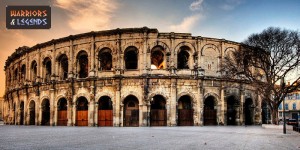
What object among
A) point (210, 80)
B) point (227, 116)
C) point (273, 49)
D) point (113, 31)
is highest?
point (113, 31)

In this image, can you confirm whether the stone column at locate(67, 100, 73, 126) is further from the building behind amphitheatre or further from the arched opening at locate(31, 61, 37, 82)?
the arched opening at locate(31, 61, 37, 82)

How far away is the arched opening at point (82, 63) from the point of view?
26.6m

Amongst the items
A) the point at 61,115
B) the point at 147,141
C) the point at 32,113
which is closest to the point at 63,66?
the point at 61,115

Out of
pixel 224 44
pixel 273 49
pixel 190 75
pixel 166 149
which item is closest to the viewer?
pixel 166 149

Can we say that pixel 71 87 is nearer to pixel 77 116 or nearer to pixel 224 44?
pixel 77 116

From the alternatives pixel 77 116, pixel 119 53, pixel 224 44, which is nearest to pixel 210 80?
pixel 224 44

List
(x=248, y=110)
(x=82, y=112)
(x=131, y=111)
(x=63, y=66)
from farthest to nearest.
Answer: (x=63, y=66), (x=248, y=110), (x=82, y=112), (x=131, y=111)

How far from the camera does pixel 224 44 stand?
85.9 feet

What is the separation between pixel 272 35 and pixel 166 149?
1556 centimetres

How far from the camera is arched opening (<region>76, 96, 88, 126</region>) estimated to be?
83.9 ft

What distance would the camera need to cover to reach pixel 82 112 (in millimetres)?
25734

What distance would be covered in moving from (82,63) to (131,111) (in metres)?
7.73

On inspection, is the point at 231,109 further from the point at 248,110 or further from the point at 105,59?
the point at 105,59

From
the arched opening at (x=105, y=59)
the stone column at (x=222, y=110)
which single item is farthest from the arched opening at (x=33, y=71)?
the stone column at (x=222, y=110)
